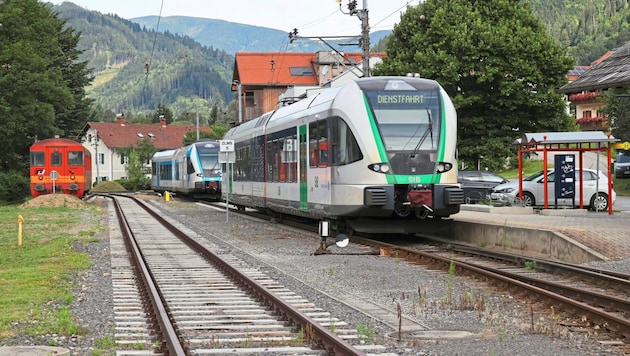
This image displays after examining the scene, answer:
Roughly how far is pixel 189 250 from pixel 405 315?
10224 millimetres

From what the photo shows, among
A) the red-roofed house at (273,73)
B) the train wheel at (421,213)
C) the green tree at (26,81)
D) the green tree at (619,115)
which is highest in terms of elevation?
the red-roofed house at (273,73)

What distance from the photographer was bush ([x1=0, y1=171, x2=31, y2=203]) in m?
54.4

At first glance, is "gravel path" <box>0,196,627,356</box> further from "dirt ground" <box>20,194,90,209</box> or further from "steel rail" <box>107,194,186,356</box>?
"dirt ground" <box>20,194,90,209</box>

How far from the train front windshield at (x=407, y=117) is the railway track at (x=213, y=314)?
→ 434cm

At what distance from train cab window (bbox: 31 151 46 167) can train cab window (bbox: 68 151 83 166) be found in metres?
1.34

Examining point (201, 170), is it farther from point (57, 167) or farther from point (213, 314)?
point (213, 314)

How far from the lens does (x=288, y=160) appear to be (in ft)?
81.0

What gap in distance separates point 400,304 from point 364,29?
2357cm

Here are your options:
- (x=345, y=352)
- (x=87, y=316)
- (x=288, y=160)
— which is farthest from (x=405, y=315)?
(x=288, y=160)

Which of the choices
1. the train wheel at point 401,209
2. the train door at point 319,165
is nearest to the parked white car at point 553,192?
the train door at point 319,165

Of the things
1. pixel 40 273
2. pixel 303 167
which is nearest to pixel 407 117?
pixel 303 167

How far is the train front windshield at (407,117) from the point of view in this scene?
1883 cm

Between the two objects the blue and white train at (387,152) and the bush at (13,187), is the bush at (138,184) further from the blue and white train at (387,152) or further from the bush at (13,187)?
the blue and white train at (387,152)

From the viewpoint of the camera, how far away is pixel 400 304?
11.2 meters
